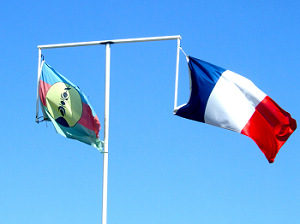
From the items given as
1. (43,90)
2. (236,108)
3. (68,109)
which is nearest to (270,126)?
Result: (236,108)

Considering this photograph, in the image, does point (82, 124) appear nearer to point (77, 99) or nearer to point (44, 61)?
point (77, 99)

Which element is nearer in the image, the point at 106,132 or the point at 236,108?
the point at 106,132

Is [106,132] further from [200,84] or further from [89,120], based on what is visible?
[200,84]

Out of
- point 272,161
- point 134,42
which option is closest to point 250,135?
point 272,161

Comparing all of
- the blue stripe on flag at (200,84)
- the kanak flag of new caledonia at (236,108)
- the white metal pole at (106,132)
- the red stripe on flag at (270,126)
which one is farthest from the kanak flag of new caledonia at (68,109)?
the red stripe on flag at (270,126)

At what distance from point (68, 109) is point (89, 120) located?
3.29 feet

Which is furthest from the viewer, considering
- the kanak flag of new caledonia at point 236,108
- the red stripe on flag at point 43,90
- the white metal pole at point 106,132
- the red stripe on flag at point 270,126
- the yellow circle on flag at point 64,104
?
the red stripe on flag at point 43,90

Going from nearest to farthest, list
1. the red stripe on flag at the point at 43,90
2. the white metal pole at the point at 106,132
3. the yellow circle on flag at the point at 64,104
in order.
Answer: the white metal pole at the point at 106,132 < the yellow circle on flag at the point at 64,104 < the red stripe on flag at the point at 43,90

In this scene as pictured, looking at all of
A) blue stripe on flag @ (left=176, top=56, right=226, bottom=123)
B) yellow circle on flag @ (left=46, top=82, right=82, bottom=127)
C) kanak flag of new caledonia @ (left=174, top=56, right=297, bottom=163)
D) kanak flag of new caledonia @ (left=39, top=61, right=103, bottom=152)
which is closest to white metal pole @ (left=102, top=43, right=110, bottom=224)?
kanak flag of new caledonia @ (left=39, top=61, right=103, bottom=152)

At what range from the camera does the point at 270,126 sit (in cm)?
2053

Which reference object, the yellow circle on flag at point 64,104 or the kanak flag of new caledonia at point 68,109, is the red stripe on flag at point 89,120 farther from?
the yellow circle on flag at point 64,104

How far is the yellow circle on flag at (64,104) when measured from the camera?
19.8 meters

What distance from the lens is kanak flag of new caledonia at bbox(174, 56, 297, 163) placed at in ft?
64.5

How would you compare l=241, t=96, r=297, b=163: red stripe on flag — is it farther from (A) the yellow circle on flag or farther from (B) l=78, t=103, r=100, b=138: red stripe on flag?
(A) the yellow circle on flag
